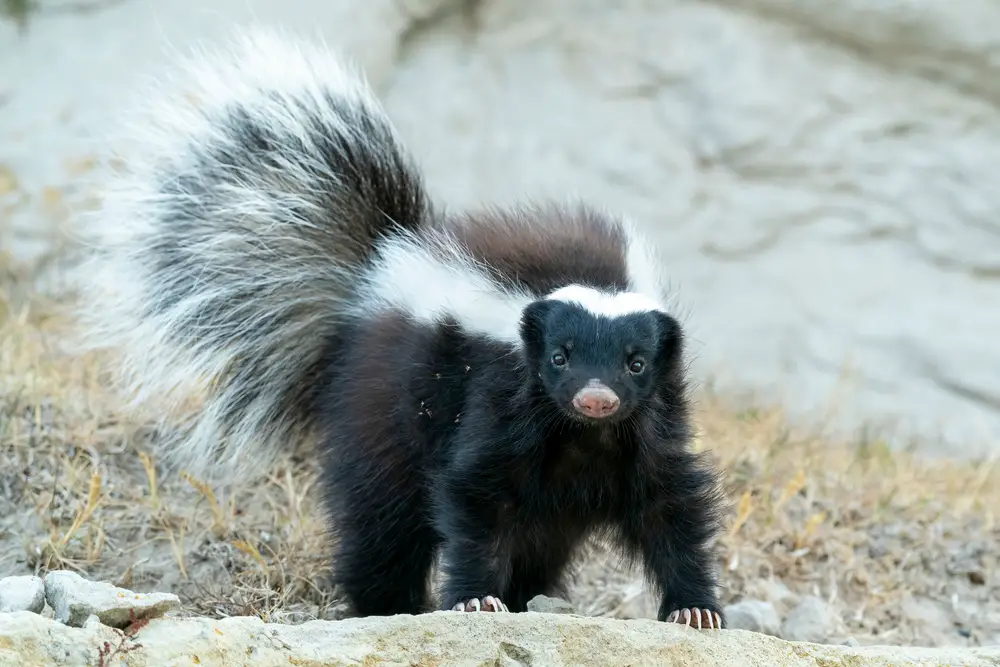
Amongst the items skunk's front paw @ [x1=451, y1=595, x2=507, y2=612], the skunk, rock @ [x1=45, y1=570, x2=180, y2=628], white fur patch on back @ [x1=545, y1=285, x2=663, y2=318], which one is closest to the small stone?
the skunk

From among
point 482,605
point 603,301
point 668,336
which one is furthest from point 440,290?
point 482,605

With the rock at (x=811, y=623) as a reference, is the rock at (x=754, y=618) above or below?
above

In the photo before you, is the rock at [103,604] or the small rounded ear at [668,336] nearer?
the rock at [103,604]

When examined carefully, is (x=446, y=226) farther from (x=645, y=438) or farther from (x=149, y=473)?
(x=149, y=473)

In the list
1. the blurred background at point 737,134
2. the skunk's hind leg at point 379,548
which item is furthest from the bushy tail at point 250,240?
the blurred background at point 737,134

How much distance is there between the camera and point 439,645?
3498 millimetres

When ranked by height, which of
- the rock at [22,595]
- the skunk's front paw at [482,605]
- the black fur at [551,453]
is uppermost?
the rock at [22,595]

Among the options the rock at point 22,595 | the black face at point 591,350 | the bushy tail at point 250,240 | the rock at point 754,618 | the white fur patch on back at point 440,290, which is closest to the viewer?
the rock at point 22,595

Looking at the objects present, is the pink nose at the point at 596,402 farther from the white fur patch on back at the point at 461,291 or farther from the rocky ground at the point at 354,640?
the rocky ground at the point at 354,640

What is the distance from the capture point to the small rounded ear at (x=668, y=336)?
432 centimetres

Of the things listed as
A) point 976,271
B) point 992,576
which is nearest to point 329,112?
point 992,576

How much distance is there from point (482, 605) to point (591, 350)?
90 cm

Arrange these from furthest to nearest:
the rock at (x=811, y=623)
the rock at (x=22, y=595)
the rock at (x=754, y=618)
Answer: the rock at (x=811, y=623)
the rock at (x=754, y=618)
the rock at (x=22, y=595)

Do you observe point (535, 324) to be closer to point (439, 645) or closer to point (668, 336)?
point (668, 336)
